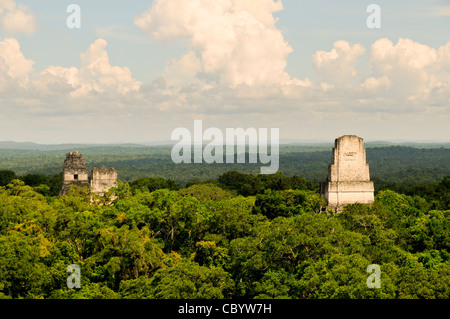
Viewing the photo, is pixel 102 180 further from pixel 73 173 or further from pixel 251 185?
pixel 251 185

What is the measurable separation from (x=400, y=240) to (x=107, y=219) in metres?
15.1

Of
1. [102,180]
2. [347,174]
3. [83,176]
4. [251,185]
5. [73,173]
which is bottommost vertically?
[251,185]

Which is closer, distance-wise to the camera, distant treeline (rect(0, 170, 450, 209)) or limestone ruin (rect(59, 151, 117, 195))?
limestone ruin (rect(59, 151, 117, 195))

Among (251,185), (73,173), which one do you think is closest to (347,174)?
(73,173)

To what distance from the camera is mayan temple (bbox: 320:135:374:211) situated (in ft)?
112

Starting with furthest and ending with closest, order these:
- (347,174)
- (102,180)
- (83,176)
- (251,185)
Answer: (251,185) < (83,176) < (102,180) < (347,174)

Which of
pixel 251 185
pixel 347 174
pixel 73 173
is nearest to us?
pixel 347 174

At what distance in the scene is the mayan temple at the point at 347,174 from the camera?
34.1 meters

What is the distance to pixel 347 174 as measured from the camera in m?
34.3

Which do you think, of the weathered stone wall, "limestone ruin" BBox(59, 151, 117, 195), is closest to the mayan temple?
"limestone ruin" BBox(59, 151, 117, 195)

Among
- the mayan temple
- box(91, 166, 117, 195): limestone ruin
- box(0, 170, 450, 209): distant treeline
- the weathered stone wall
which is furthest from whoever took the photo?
A: box(0, 170, 450, 209): distant treeline

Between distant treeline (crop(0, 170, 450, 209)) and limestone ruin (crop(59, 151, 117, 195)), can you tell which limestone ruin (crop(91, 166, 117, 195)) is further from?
distant treeline (crop(0, 170, 450, 209))

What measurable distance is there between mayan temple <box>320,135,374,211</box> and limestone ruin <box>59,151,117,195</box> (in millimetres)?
16465

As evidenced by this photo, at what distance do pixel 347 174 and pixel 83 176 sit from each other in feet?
65.9
